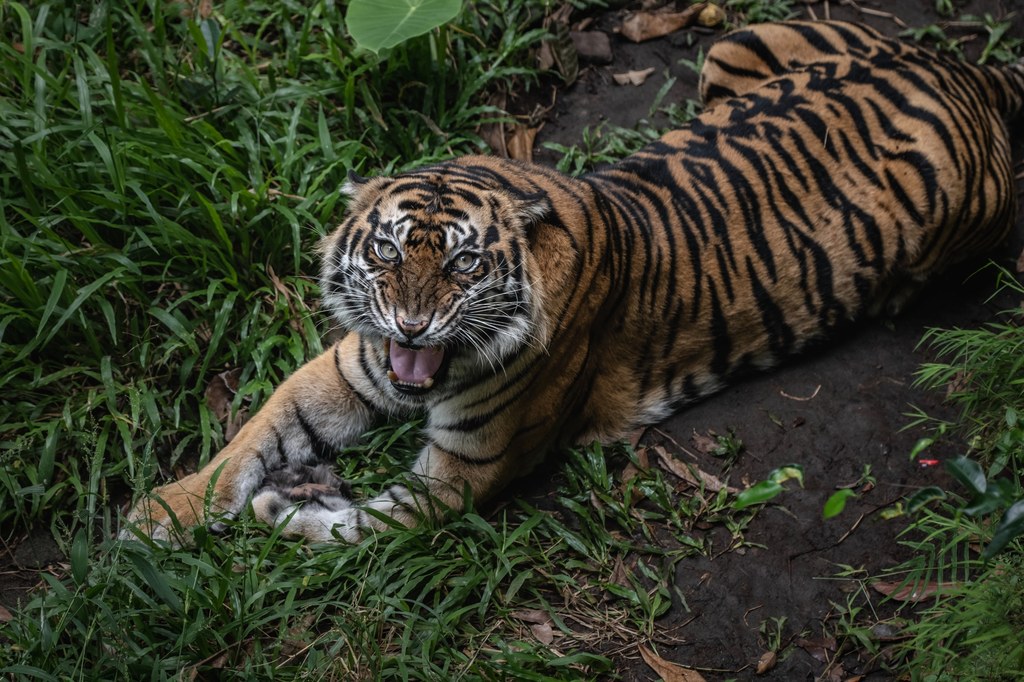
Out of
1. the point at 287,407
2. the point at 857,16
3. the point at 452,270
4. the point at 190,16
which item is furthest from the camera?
the point at 857,16

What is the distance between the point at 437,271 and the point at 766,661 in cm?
Result: 162

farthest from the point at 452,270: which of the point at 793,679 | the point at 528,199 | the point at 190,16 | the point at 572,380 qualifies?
the point at 190,16

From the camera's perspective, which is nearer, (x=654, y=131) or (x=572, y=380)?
(x=572, y=380)

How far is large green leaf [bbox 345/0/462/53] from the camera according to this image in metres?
4.04

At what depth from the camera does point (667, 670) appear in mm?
3277

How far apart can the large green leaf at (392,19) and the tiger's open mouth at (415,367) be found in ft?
4.32

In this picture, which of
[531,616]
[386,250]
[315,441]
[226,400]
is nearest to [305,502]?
[315,441]

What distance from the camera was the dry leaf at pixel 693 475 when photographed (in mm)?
3807

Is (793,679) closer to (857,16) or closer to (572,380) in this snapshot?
(572,380)

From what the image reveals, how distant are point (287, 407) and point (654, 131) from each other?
226cm

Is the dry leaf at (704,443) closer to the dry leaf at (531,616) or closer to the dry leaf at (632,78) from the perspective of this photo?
the dry leaf at (531,616)

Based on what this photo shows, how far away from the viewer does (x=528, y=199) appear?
3.33m

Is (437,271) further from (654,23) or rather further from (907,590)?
(654,23)

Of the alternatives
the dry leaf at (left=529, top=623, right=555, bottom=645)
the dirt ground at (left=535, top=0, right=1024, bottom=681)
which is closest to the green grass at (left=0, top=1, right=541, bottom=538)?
the dirt ground at (left=535, top=0, right=1024, bottom=681)
